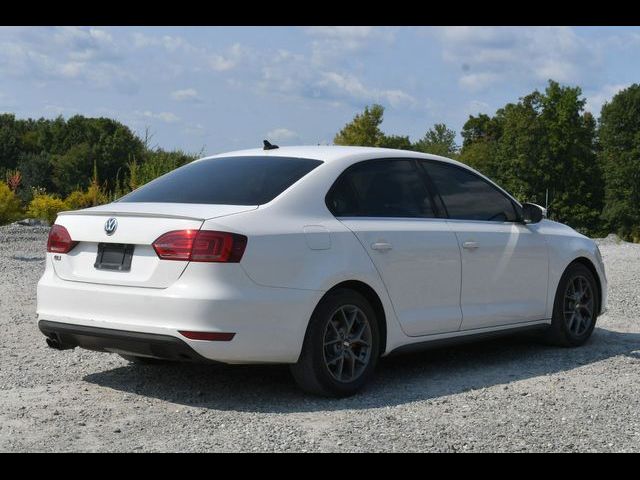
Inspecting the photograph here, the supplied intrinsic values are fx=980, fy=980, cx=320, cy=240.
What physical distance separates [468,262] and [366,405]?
172 cm

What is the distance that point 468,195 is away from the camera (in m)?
8.13

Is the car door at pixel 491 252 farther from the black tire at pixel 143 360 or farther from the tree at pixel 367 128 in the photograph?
the tree at pixel 367 128

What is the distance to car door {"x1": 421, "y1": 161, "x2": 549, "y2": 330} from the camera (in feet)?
25.5

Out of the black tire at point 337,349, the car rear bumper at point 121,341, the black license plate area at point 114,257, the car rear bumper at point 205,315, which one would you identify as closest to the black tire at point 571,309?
the black tire at point 337,349

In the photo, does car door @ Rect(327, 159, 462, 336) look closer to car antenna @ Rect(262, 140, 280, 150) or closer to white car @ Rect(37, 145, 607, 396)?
white car @ Rect(37, 145, 607, 396)

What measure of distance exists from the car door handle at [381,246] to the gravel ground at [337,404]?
103 centimetres

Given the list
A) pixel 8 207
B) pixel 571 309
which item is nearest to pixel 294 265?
pixel 571 309

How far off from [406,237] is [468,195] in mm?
1166

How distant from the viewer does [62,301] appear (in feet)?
21.9

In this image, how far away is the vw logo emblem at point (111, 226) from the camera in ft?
21.2

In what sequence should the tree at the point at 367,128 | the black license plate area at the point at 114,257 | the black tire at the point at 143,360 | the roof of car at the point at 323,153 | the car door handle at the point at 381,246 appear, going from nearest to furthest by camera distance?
the black license plate area at the point at 114,257 → the car door handle at the point at 381,246 → the roof of car at the point at 323,153 → the black tire at the point at 143,360 → the tree at the point at 367,128

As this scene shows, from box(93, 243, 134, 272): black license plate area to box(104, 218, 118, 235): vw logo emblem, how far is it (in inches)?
3.6

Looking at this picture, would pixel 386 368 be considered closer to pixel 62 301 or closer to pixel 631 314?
pixel 62 301

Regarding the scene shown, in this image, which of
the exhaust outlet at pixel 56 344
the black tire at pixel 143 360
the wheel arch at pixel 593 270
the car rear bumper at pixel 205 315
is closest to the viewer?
the car rear bumper at pixel 205 315
